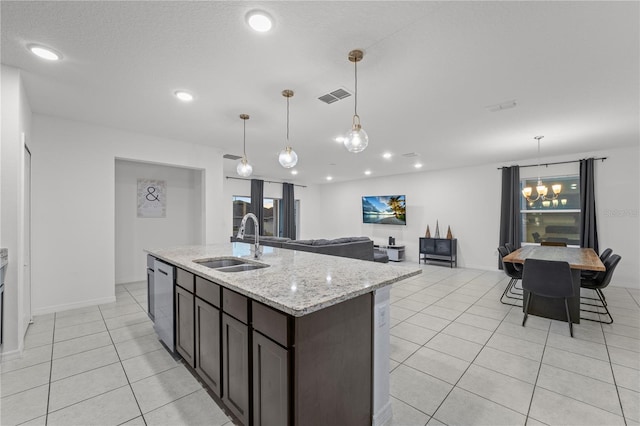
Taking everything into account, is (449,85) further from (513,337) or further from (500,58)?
(513,337)

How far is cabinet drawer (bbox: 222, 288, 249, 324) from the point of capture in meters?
1.52

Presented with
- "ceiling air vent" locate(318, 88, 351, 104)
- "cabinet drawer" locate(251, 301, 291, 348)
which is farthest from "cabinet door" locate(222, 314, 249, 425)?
"ceiling air vent" locate(318, 88, 351, 104)

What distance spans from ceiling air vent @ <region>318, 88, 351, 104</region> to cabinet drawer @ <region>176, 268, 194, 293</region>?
222 centimetres

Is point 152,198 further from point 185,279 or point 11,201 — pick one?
point 185,279

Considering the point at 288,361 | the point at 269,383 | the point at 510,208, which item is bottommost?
the point at 269,383

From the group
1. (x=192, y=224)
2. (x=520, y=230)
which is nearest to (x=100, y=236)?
(x=192, y=224)

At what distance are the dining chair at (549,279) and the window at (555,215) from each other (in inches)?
137

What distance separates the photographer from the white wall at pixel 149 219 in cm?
502

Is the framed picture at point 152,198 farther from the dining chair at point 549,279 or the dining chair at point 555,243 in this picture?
the dining chair at point 555,243

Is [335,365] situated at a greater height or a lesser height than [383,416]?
greater

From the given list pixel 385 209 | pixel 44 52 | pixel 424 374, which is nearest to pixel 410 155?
pixel 385 209

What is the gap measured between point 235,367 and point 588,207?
678cm

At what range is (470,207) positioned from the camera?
701 centimetres

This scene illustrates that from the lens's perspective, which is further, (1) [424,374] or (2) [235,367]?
(1) [424,374]
